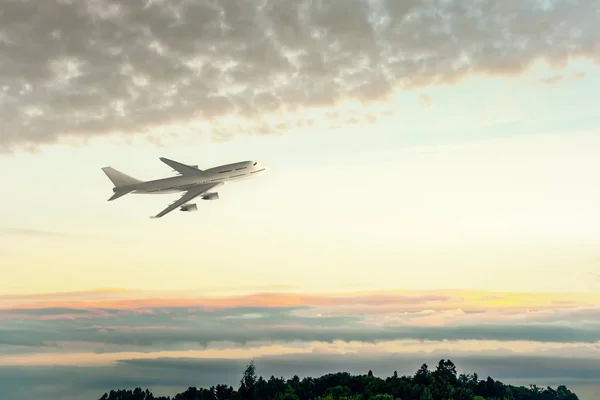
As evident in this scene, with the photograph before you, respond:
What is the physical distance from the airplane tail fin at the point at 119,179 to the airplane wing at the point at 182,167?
680 centimetres

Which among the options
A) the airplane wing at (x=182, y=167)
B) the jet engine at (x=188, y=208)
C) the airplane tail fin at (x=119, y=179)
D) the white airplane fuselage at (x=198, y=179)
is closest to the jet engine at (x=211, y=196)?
the white airplane fuselage at (x=198, y=179)

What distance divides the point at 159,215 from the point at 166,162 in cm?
1277

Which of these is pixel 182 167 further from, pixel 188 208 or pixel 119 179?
pixel 119 179

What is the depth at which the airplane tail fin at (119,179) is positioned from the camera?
135 metres

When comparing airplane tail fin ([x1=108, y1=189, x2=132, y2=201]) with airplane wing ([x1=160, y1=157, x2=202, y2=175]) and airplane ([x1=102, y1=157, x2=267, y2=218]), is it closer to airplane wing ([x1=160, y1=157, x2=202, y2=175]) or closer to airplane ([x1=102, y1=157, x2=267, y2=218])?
airplane ([x1=102, y1=157, x2=267, y2=218])

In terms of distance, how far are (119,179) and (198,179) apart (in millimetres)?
17093

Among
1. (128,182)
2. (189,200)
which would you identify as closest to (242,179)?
(189,200)

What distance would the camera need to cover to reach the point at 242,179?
Answer: 444 feet

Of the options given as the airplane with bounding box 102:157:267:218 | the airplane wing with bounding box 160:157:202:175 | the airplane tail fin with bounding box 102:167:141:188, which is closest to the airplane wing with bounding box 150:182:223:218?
the airplane with bounding box 102:157:267:218

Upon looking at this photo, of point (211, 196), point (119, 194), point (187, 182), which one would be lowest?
point (211, 196)

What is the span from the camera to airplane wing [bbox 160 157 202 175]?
133 metres

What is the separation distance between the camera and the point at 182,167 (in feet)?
440

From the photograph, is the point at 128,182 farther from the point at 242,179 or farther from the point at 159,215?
the point at 242,179

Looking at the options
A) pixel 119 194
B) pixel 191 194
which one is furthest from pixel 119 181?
pixel 191 194
